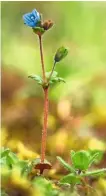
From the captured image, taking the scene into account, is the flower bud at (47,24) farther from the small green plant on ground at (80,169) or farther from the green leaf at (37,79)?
the small green plant on ground at (80,169)

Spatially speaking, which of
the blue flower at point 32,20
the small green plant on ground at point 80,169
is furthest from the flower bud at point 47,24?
the small green plant on ground at point 80,169

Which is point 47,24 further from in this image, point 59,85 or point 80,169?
point 59,85

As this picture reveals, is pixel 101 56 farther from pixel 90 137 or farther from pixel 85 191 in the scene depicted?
pixel 85 191

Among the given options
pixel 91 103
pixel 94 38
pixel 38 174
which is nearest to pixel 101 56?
pixel 94 38

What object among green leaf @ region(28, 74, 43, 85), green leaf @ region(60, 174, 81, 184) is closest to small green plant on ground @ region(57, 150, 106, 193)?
green leaf @ region(60, 174, 81, 184)

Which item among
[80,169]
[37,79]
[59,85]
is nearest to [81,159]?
[80,169]

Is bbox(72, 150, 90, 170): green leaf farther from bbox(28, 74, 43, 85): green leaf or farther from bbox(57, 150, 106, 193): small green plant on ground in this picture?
bbox(28, 74, 43, 85): green leaf
